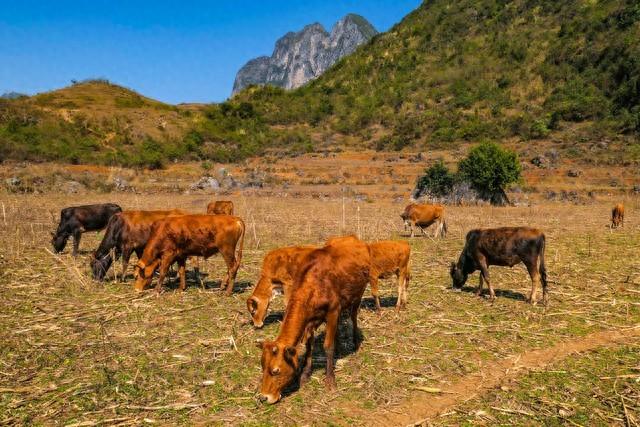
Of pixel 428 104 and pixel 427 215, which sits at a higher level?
pixel 428 104

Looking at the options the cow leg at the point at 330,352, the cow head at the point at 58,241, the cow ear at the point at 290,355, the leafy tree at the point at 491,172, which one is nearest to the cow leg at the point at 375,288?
the cow leg at the point at 330,352

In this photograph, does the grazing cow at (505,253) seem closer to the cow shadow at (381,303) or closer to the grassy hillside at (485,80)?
the cow shadow at (381,303)

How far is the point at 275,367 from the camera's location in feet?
20.1

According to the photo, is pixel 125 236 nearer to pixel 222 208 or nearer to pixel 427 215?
pixel 222 208

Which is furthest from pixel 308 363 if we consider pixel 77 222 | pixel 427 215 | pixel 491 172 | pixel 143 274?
pixel 491 172

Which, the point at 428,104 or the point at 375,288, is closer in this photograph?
the point at 375,288

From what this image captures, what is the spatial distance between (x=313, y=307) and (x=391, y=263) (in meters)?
4.28

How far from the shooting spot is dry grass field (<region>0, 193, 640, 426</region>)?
20.6 feet

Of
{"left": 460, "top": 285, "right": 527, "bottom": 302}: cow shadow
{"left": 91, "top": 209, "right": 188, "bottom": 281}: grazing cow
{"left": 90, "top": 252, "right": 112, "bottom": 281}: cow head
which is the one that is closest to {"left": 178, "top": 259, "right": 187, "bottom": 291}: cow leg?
{"left": 91, "top": 209, "right": 188, "bottom": 281}: grazing cow

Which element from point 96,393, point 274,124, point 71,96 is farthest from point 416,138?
point 96,393

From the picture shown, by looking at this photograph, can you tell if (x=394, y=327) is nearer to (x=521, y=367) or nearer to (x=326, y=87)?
(x=521, y=367)

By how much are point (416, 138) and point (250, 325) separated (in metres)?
61.5

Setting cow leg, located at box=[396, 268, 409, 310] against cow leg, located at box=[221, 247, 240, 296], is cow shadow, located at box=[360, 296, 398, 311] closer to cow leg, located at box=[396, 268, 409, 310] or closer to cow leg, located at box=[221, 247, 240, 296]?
cow leg, located at box=[396, 268, 409, 310]

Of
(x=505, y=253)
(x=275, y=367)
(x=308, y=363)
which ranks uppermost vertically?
(x=505, y=253)
